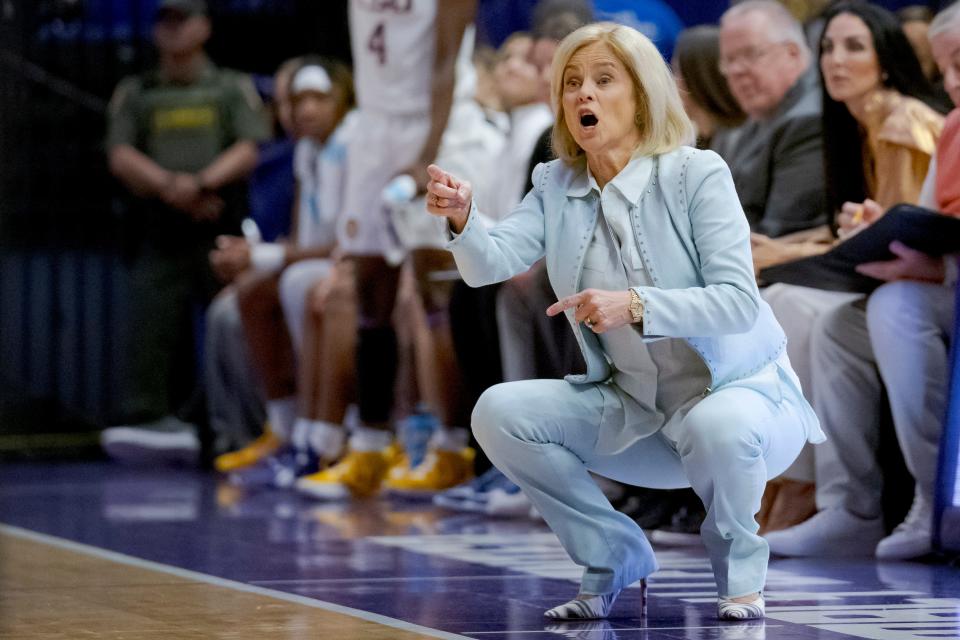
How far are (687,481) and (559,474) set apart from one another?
0.88 feet

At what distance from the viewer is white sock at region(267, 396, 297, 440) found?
24.8ft

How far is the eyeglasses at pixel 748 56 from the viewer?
16.4ft

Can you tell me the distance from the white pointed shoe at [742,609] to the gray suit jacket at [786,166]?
183 cm

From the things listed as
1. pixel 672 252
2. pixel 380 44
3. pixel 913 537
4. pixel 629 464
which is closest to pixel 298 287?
pixel 380 44

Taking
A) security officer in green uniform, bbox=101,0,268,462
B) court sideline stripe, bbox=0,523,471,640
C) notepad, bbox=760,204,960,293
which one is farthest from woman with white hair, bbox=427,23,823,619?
security officer in green uniform, bbox=101,0,268,462

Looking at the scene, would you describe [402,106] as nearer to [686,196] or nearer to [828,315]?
[828,315]

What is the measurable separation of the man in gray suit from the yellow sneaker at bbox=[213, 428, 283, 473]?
10.3 feet

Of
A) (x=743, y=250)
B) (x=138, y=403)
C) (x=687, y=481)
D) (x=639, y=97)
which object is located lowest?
(x=138, y=403)

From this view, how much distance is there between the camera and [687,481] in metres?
3.30

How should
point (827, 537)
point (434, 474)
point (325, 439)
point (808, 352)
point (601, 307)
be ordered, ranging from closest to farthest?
point (601, 307) < point (827, 537) < point (808, 352) < point (434, 474) < point (325, 439)

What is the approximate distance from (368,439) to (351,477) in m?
0.22

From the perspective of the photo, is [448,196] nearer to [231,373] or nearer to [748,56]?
[748,56]

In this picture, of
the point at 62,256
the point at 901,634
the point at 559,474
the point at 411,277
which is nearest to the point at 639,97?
the point at 559,474

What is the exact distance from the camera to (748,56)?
500 cm
